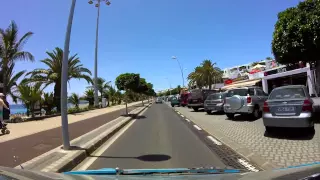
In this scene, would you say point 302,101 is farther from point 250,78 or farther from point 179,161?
point 250,78

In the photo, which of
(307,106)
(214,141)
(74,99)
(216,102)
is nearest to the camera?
(307,106)

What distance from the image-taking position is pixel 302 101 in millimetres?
10211

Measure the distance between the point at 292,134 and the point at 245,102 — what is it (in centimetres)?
606

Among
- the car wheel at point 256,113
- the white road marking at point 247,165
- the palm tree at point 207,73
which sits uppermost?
the palm tree at point 207,73

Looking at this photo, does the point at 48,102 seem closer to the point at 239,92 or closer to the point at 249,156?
the point at 239,92

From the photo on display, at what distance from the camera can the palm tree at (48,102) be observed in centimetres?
2542

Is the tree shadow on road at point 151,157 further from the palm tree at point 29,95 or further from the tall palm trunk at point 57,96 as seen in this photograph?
the tall palm trunk at point 57,96

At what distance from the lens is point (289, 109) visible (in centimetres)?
1042

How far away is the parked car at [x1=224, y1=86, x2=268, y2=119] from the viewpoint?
16.9 m

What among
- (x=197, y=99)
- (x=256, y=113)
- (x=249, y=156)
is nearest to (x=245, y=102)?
(x=256, y=113)

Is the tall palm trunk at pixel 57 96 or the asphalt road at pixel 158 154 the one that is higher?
the tall palm trunk at pixel 57 96

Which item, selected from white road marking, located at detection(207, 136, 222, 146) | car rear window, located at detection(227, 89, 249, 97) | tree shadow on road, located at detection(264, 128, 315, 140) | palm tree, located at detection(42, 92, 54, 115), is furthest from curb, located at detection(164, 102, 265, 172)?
palm tree, located at detection(42, 92, 54, 115)

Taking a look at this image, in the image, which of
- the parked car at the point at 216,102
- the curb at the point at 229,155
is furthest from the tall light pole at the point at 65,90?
the parked car at the point at 216,102

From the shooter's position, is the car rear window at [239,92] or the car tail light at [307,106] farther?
the car rear window at [239,92]
